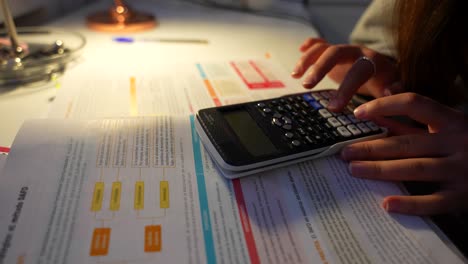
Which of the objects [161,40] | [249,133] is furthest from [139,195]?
[161,40]

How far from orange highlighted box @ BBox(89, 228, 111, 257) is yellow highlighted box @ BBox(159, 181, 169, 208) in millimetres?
48

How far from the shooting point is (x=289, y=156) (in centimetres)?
35

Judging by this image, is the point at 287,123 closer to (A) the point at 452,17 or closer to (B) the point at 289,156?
(B) the point at 289,156

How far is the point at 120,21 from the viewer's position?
29.1 inches

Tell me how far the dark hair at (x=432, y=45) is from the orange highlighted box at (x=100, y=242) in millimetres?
436

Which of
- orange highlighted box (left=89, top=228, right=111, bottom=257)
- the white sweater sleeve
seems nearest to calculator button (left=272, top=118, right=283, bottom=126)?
orange highlighted box (left=89, top=228, right=111, bottom=257)

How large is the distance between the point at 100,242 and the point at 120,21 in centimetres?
59

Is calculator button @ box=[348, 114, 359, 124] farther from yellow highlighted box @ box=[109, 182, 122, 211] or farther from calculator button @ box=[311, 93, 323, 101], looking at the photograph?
yellow highlighted box @ box=[109, 182, 122, 211]

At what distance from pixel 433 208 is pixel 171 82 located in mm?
371

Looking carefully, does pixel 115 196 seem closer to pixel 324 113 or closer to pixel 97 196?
pixel 97 196

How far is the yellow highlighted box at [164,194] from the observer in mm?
298

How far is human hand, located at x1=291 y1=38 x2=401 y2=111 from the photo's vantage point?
1.46 ft

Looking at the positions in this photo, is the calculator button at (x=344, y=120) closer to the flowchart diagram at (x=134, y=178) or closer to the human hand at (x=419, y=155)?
the human hand at (x=419, y=155)

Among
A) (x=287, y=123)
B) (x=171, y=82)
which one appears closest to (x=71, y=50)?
(x=171, y=82)
